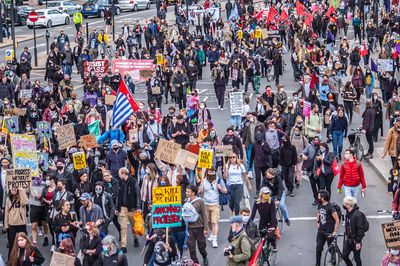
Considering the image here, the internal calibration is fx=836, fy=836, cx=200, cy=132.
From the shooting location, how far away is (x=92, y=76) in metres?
27.3

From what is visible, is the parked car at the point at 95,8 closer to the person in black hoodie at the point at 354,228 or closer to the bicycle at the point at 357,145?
the bicycle at the point at 357,145

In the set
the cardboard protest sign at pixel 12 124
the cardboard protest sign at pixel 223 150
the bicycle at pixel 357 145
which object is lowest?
the bicycle at pixel 357 145

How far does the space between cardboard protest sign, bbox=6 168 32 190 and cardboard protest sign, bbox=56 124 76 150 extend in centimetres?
373

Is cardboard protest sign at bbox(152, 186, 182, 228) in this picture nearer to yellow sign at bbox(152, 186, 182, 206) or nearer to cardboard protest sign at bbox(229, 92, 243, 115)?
yellow sign at bbox(152, 186, 182, 206)

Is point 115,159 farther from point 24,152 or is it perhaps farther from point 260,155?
point 260,155

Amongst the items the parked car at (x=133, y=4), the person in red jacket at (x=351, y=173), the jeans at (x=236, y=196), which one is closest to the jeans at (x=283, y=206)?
the jeans at (x=236, y=196)

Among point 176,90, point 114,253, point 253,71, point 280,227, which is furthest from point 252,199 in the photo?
point 253,71

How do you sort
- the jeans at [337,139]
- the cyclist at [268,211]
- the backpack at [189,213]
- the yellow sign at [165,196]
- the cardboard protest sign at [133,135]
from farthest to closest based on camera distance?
the jeans at [337,139] → the cardboard protest sign at [133,135] → the cyclist at [268,211] → the backpack at [189,213] → the yellow sign at [165,196]

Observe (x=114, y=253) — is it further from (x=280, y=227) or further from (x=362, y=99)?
(x=362, y=99)

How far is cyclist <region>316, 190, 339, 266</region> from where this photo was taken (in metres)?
13.8

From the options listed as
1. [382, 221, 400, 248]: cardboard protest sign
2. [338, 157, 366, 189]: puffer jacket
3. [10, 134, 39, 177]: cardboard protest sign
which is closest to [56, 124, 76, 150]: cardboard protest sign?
[10, 134, 39, 177]: cardboard protest sign

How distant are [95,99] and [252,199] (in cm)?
764

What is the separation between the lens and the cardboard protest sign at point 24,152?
17219 millimetres

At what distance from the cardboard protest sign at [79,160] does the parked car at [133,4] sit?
42673 mm
